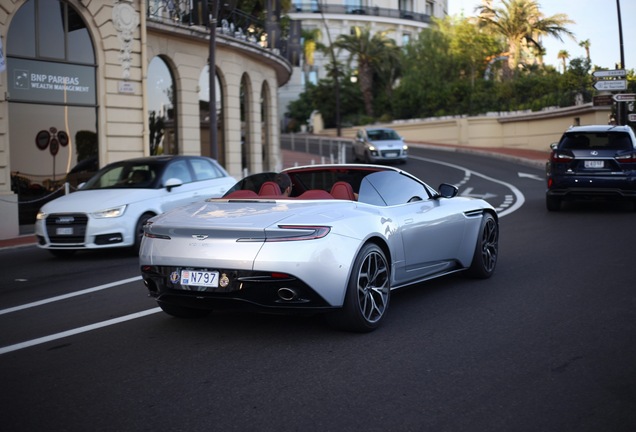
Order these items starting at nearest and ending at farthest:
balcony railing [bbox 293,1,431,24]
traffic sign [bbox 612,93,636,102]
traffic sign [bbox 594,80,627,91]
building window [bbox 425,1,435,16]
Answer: traffic sign [bbox 594,80,627,91] < traffic sign [bbox 612,93,636,102] < balcony railing [bbox 293,1,431,24] < building window [bbox 425,1,435,16]

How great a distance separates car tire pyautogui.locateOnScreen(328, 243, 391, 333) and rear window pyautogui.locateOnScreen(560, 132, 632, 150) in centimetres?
1043

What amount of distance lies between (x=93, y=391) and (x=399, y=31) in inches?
3207

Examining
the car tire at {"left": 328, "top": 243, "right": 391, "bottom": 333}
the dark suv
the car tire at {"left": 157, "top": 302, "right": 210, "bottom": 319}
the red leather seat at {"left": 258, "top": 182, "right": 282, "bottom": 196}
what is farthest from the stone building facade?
the car tire at {"left": 328, "top": 243, "right": 391, "bottom": 333}

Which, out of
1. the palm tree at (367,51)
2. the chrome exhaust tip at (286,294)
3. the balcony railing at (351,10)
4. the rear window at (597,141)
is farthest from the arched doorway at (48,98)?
the balcony railing at (351,10)

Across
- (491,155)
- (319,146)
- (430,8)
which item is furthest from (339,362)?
(430,8)

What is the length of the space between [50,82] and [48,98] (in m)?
0.40

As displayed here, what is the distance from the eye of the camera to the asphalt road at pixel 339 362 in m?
4.19

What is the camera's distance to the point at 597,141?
1565 centimetres

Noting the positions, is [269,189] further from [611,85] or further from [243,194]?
[611,85]

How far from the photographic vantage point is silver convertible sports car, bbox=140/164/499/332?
5.61m

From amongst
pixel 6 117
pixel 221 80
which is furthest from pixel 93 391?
pixel 221 80

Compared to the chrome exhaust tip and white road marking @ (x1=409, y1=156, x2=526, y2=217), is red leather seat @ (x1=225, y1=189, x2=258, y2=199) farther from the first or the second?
white road marking @ (x1=409, y1=156, x2=526, y2=217)

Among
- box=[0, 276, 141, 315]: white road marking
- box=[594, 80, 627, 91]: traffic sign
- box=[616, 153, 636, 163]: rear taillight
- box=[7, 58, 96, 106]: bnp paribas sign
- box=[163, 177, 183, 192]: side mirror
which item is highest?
box=[594, 80, 627, 91]: traffic sign

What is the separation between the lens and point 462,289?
8023 mm
